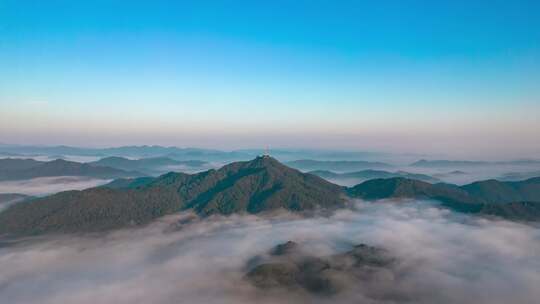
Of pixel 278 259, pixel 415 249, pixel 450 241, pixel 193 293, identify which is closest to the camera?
pixel 193 293

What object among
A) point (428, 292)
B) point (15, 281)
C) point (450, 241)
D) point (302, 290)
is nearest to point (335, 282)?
point (302, 290)

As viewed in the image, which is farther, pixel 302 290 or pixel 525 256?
pixel 525 256

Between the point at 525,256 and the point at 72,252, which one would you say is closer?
the point at 525,256

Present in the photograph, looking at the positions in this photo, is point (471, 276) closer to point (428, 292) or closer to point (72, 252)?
point (428, 292)

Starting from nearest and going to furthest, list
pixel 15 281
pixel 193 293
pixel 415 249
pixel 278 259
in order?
pixel 193 293, pixel 15 281, pixel 278 259, pixel 415 249

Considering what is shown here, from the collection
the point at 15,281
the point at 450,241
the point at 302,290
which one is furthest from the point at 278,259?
the point at 15,281

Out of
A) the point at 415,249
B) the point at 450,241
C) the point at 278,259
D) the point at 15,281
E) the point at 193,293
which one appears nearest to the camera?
the point at 193,293

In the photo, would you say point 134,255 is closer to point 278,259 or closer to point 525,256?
point 278,259

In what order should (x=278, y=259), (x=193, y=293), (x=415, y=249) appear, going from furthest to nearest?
(x=415, y=249) < (x=278, y=259) < (x=193, y=293)
